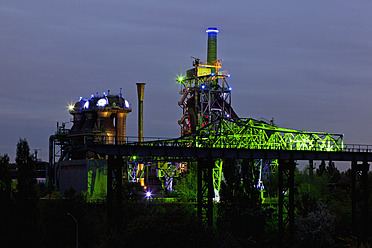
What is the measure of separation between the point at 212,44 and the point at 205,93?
15.0 metres

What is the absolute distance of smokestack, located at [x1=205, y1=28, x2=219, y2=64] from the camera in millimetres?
155375

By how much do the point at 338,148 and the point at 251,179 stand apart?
14.1 meters

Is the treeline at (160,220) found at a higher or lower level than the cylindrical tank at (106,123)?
lower

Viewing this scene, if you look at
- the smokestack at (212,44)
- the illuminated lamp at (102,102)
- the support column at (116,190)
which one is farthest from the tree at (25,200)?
the smokestack at (212,44)

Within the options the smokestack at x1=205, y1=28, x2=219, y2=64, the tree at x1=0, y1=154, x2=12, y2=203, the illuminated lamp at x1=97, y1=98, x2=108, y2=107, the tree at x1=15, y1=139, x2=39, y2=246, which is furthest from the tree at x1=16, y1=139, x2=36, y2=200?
the smokestack at x1=205, y1=28, x2=219, y2=64

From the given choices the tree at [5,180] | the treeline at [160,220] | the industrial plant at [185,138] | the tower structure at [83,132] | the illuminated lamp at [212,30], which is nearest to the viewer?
the treeline at [160,220]

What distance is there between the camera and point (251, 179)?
9900 cm

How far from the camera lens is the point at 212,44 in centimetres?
15638

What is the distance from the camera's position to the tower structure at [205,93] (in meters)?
146

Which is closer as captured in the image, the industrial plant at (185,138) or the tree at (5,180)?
the tree at (5,180)

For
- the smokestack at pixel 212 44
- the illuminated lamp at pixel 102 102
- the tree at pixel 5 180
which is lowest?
the tree at pixel 5 180

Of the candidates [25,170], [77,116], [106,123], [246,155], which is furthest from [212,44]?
[25,170]

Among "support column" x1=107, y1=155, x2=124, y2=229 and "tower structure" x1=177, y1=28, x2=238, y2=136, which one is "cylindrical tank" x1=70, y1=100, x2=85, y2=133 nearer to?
"tower structure" x1=177, y1=28, x2=238, y2=136

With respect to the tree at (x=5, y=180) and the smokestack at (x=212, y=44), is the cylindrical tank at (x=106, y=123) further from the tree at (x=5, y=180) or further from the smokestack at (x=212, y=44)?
the tree at (x=5, y=180)
